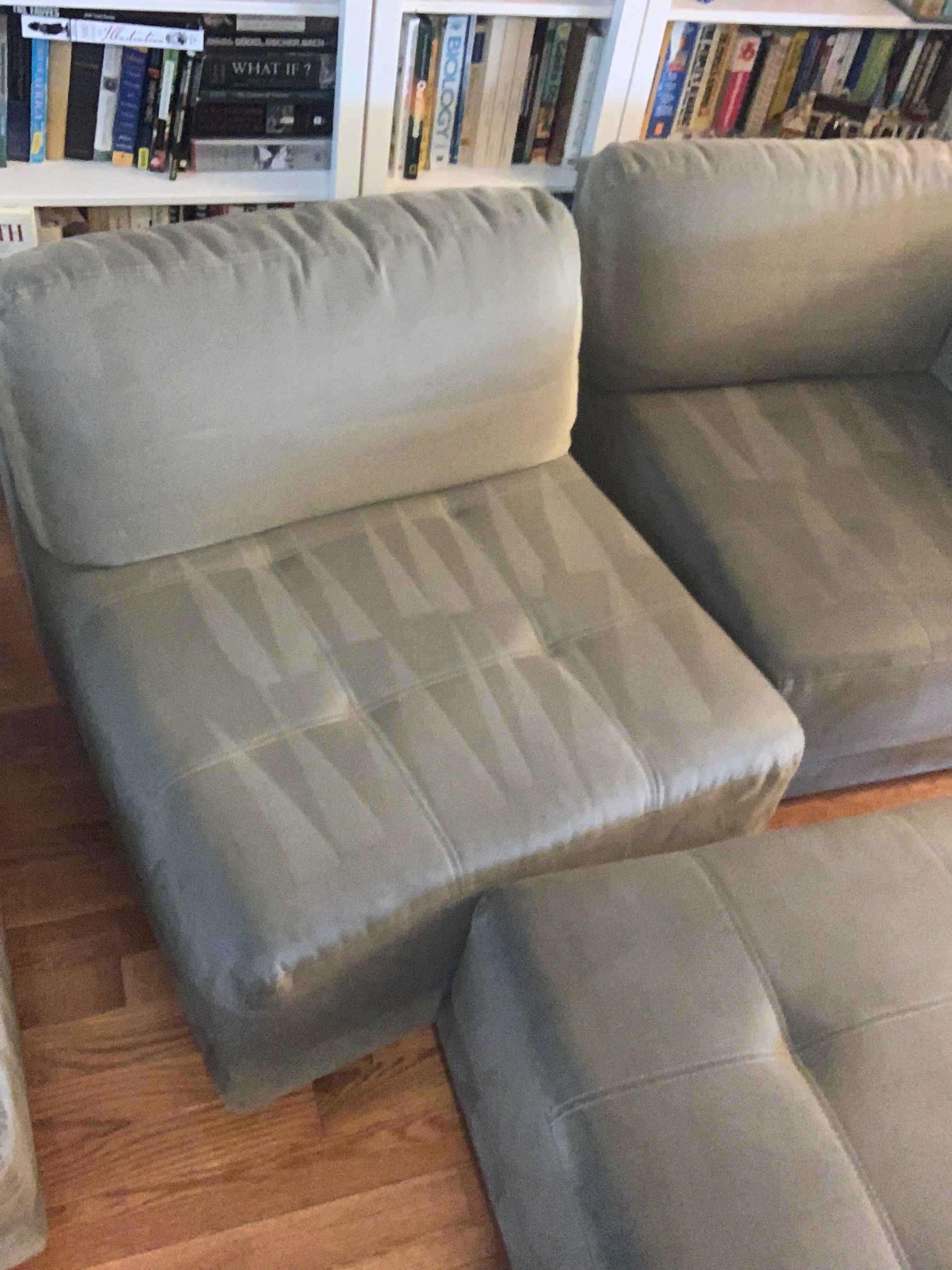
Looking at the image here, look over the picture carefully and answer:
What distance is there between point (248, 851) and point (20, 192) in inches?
47.3

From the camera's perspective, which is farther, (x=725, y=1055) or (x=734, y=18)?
(x=734, y=18)

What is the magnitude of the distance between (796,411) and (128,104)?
45.7 inches

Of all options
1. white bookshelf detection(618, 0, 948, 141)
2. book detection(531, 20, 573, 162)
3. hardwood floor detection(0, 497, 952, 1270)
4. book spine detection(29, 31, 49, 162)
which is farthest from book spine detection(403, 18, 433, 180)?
hardwood floor detection(0, 497, 952, 1270)

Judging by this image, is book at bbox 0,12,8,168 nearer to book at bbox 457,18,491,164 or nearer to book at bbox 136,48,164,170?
book at bbox 136,48,164,170

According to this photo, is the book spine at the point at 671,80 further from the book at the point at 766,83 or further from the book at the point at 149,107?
the book at the point at 149,107

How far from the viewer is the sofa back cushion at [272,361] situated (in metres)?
1.05

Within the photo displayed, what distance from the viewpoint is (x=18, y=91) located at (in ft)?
5.22

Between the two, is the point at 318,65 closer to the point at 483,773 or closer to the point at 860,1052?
the point at 483,773

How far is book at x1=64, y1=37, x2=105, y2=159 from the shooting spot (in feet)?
5.20

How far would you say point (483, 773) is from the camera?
1.07 m

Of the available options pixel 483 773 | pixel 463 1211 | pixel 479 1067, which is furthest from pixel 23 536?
pixel 463 1211

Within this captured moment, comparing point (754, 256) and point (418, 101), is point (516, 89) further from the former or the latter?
point (754, 256)

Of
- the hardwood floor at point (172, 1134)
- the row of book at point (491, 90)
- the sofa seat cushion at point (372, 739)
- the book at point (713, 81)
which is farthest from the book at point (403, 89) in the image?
the hardwood floor at point (172, 1134)

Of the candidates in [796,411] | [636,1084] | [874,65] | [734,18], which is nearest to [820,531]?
[796,411]
